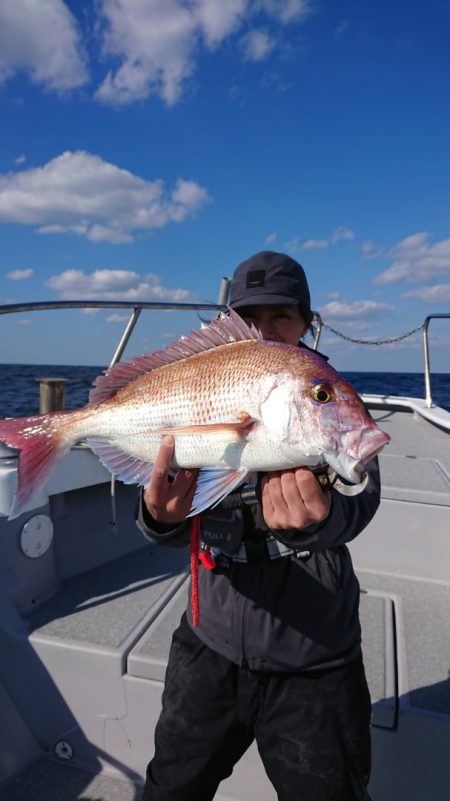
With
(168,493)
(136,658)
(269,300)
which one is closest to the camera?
(168,493)

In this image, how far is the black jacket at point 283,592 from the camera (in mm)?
1775

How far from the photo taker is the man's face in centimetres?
235

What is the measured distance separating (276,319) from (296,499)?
1061mm

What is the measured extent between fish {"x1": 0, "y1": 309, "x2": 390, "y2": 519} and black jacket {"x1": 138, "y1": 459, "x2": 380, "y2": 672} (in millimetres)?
276

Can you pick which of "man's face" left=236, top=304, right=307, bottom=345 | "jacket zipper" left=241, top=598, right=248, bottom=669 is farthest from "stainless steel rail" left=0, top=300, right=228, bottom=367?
"jacket zipper" left=241, top=598, right=248, bottom=669

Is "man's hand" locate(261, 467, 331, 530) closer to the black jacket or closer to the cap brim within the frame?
the black jacket

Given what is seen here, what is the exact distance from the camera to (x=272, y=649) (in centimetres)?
180

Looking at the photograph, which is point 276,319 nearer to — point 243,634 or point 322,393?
point 322,393

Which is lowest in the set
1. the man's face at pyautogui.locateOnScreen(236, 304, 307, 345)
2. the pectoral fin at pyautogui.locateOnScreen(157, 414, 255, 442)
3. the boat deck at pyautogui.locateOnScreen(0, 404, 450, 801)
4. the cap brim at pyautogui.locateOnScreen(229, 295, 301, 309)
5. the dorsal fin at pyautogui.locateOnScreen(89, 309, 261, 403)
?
the boat deck at pyautogui.locateOnScreen(0, 404, 450, 801)

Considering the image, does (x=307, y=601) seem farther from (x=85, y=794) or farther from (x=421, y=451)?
(x=421, y=451)

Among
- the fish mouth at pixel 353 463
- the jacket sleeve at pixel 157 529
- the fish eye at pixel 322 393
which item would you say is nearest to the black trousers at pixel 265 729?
the jacket sleeve at pixel 157 529

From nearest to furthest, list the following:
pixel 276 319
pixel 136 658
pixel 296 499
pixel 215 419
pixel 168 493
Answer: pixel 296 499
pixel 215 419
pixel 168 493
pixel 276 319
pixel 136 658

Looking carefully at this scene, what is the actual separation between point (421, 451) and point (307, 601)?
445 centimetres

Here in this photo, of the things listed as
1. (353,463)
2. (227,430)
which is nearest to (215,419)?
(227,430)
